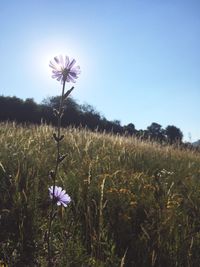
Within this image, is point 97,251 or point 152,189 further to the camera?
point 152,189

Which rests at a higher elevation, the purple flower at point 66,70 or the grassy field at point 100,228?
the purple flower at point 66,70

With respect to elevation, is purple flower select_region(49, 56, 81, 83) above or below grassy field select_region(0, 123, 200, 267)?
above

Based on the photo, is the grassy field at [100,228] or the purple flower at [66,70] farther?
the grassy field at [100,228]

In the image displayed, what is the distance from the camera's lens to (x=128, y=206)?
3.53m

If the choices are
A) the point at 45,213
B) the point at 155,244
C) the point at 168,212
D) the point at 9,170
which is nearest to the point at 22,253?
the point at 45,213

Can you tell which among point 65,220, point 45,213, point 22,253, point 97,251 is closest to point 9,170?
point 45,213

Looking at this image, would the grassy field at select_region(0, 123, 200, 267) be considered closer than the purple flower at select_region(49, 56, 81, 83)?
No

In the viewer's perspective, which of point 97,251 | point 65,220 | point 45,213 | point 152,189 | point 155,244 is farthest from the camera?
point 152,189

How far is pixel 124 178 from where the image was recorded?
4266 mm

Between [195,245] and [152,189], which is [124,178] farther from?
[195,245]

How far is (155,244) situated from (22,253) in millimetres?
925

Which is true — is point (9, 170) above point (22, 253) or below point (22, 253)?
above

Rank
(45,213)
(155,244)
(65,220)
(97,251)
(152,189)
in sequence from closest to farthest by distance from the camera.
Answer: (97,251)
(155,244)
(65,220)
(45,213)
(152,189)

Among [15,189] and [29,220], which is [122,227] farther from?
[15,189]
